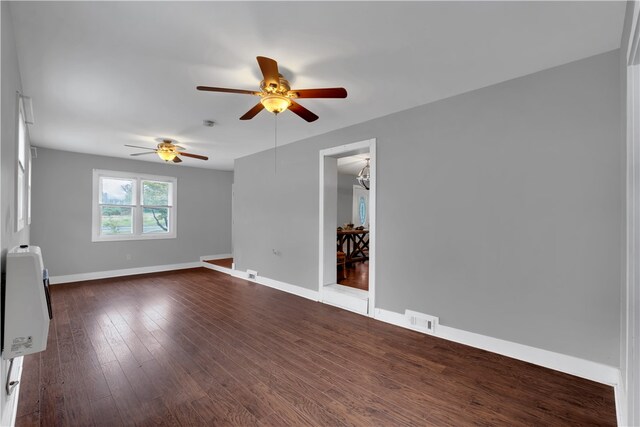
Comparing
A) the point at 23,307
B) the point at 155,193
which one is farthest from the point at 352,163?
the point at 23,307

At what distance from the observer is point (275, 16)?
179 centimetres

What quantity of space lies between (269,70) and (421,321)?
2.84 m

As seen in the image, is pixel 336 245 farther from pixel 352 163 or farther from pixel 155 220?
pixel 155 220

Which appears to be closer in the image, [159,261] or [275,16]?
[275,16]

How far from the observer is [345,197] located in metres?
8.35

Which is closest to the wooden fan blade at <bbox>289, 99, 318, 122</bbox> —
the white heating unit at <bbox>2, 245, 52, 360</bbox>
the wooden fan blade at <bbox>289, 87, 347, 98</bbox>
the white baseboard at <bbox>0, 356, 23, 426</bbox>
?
the wooden fan blade at <bbox>289, 87, 347, 98</bbox>

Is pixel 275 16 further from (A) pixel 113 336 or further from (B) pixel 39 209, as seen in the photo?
(B) pixel 39 209

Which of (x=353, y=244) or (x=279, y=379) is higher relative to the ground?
(x=353, y=244)

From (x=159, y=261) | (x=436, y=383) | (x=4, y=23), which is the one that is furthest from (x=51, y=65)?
(x=159, y=261)

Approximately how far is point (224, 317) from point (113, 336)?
1130 millimetres

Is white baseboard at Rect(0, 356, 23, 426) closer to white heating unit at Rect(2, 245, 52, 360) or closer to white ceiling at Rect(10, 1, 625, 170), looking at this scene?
white heating unit at Rect(2, 245, 52, 360)

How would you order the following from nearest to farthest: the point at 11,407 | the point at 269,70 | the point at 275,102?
the point at 11,407 → the point at 269,70 → the point at 275,102

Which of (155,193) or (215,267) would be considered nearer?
(155,193)

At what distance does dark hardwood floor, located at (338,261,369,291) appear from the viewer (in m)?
4.64
